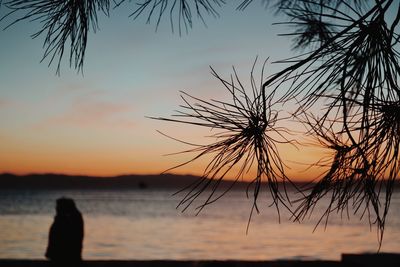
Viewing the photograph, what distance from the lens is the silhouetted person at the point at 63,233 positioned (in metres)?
5.29

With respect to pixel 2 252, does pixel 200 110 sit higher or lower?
higher

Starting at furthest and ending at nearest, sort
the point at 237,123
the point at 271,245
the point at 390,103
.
Answer: the point at 271,245 < the point at 237,123 < the point at 390,103

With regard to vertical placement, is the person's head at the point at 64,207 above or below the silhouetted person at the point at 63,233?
above

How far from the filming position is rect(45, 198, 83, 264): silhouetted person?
529 centimetres

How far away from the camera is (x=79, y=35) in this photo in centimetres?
202

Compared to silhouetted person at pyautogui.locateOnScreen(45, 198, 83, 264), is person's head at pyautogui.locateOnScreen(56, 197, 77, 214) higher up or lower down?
higher up

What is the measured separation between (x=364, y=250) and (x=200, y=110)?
1827 cm

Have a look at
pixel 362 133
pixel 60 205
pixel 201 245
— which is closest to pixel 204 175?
pixel 362 133

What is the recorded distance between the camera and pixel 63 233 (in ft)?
17.5

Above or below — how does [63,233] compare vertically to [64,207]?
below

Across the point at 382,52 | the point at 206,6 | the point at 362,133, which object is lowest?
the point at 362,133

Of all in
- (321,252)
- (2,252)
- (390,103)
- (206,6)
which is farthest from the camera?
(321,252)

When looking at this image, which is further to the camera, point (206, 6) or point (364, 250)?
point (364, 250)

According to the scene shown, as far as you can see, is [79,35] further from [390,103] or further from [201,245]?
[201,245]
